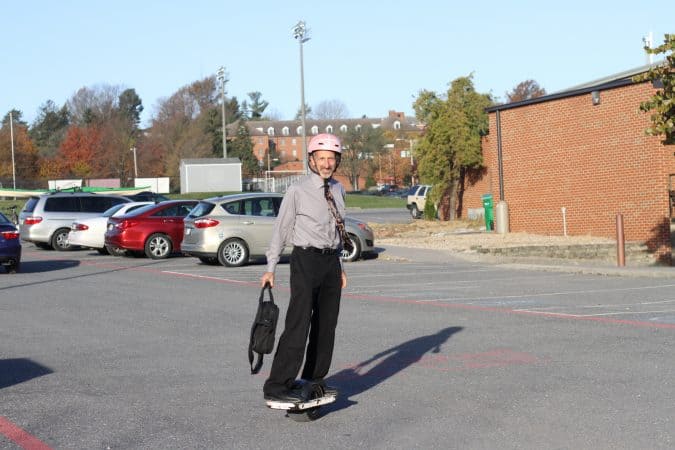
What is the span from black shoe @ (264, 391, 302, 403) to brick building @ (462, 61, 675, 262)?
20.4m

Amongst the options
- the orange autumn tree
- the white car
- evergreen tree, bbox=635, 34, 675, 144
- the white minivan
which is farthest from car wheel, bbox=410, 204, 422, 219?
the orange autumn tree

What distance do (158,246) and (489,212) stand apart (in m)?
12.6

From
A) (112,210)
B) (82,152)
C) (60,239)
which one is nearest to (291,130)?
(82,152)

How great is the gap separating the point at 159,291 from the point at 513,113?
677 inches

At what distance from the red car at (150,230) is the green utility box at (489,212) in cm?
1148

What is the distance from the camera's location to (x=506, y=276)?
1889 cm

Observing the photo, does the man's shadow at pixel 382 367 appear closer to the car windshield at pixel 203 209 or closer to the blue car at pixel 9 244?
the car windshield at pixel 203 209

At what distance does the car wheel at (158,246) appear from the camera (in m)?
24.4

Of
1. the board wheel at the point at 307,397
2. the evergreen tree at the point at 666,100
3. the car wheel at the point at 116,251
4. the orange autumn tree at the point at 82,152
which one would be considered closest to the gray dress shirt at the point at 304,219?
the board wheel at the point at 307,397

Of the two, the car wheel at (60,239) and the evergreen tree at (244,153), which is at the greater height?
the evergreen tree at (244,153)

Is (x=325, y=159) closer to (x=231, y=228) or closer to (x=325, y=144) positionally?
(x=325, y=144)

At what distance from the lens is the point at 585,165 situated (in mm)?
27672

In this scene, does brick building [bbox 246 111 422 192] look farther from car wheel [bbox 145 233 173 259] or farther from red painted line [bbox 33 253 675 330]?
red painted line [bbox 33 253 675 330]

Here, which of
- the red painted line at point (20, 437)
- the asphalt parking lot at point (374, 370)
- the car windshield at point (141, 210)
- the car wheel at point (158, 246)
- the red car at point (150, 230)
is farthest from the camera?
the car windshield at point (141, 210)
